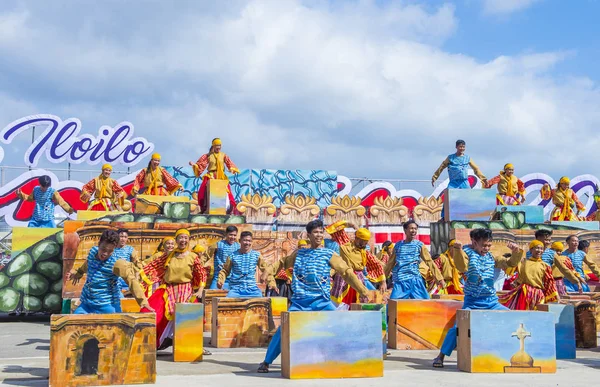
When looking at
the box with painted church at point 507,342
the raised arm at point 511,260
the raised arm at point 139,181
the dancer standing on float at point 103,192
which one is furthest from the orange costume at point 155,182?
the box with painted church at point 507,342

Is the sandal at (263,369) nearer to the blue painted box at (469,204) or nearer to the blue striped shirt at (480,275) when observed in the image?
the blue striped shirt at (480,275)

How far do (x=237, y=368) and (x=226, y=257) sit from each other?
4.03 meters

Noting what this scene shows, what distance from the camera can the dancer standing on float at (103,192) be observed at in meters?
17.9

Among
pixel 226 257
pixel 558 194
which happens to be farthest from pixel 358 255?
pixel 558 194

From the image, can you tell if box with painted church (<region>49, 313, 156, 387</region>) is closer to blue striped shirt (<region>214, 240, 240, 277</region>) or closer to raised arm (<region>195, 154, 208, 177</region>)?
blue striped shirt (<region>214, 240, 240, 277</region>)

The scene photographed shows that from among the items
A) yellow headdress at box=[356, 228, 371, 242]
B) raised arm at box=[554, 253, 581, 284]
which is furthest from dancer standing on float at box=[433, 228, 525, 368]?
raised arm at box=[554, 253, 581, 284]

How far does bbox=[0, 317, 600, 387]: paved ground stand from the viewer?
22.6 ft

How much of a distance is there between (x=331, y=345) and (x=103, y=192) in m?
11.9

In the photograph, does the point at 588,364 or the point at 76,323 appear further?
the point at 588,364

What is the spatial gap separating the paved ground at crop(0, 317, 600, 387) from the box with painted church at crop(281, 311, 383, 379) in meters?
0.15

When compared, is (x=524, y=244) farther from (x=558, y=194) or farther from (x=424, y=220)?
(x=424, y=220)

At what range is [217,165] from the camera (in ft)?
58.2

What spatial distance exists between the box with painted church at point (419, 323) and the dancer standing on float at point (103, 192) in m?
9.90

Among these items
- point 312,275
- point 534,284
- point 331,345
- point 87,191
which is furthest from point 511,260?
point 87,191
